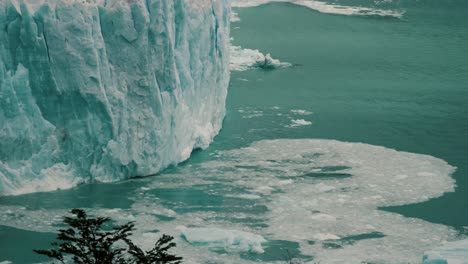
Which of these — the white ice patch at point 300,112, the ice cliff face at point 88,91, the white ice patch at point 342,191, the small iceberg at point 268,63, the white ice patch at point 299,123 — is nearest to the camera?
the white ice patch at point 342,191

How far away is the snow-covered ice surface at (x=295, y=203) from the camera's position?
14.6 m

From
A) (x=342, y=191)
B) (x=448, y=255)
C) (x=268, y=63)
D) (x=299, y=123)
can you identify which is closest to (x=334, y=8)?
(x=268, y=63)

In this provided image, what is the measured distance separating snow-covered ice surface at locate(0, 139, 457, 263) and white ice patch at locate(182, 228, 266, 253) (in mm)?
27

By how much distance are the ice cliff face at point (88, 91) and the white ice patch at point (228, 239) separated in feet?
11.6

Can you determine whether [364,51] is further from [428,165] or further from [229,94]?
[428,165]

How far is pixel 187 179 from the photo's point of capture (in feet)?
59.0

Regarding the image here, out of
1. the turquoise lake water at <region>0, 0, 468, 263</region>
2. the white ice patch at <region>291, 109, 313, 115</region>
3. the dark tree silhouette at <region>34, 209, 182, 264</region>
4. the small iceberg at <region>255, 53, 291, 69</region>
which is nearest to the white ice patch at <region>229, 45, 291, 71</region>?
the small iceberg at <region>255, 53, 291, 69</region>

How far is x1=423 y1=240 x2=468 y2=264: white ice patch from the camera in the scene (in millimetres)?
13047

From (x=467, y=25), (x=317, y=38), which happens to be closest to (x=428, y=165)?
(x=317, y=38)

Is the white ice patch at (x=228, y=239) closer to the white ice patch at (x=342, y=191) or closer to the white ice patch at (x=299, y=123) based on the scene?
the white ice patch at (x=342, y=191)

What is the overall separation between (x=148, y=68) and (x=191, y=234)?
475 centimetres

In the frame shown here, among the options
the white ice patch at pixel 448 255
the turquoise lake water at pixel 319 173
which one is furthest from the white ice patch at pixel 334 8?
the white ice patch at pixel 448 255

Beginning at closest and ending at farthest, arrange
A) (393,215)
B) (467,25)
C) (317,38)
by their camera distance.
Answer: (393,215) → (317,38) → (467,25)

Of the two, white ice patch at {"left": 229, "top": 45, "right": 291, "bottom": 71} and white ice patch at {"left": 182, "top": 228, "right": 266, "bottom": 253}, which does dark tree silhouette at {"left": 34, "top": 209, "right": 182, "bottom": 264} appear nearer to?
white ice patch at {"left": 182, "top": 228, "right": 266, "bottom": 253}
